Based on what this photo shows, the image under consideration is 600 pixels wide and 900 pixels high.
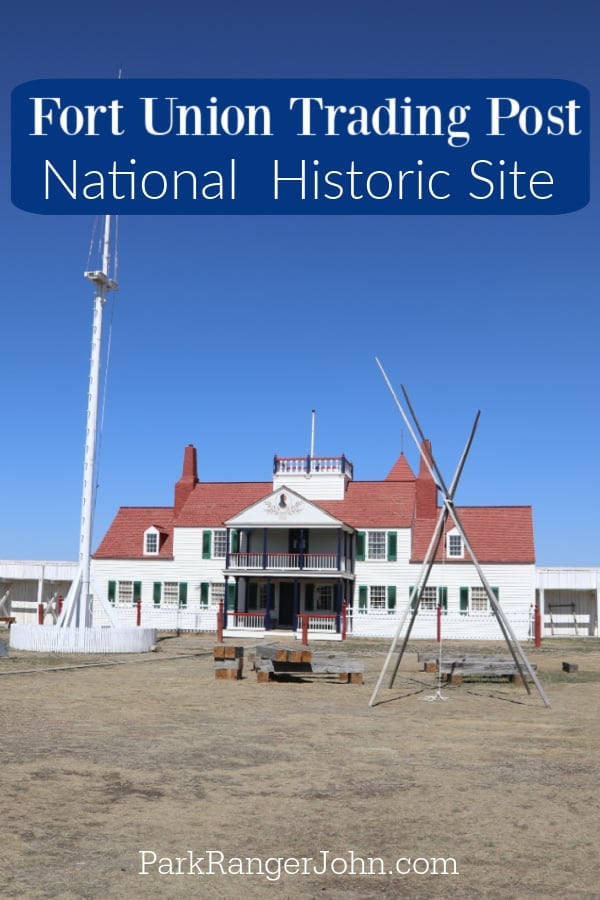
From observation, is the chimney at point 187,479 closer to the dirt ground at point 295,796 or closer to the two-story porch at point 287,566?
the two-story porch at point 287,566

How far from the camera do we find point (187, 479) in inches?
1972

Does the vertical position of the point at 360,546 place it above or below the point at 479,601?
above

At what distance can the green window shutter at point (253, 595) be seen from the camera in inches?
1767

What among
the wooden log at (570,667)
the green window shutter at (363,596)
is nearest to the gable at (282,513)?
the green window shutter at (363,596)

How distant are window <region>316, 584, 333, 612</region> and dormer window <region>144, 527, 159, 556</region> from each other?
916 centimetres

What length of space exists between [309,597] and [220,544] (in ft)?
17.6

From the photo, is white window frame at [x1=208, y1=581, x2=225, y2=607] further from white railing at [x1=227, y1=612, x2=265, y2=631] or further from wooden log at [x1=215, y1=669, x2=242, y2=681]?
wooden log at [x1=215, y1=669, x2=242, y2=681]

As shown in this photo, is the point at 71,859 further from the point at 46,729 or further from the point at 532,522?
the point at 532,522

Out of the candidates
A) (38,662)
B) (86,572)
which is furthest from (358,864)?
(86,572)

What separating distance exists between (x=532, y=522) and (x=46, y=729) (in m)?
36.1

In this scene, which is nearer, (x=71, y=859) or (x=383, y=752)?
(x=71, y=859)

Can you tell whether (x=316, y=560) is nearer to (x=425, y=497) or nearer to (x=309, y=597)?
(x=309, y=597)

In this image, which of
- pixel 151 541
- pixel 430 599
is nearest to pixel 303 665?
pixel 430 599

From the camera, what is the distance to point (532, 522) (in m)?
45.4
